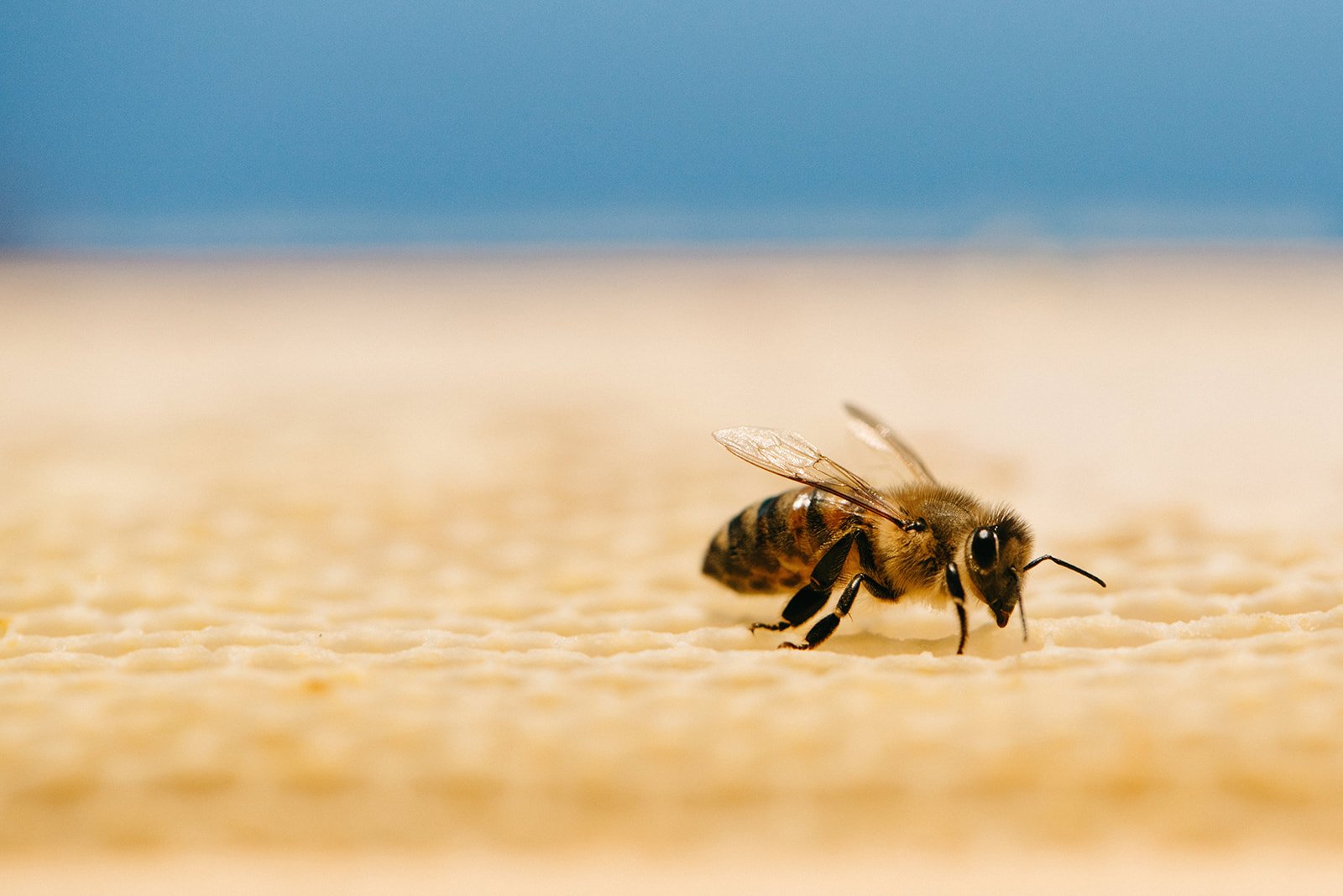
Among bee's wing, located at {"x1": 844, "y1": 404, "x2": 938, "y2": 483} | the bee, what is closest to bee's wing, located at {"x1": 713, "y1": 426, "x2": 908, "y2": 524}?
the bee

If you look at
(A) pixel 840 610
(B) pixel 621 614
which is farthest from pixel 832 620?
(B) pixel 621 614

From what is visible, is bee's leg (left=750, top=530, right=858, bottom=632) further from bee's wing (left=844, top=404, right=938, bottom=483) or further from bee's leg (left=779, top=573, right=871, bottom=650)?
bee's wing (left=844, top=404, right=938, bottom=483)

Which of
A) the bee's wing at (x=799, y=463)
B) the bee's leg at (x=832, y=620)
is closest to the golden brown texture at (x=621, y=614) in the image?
the bee's leg at (x=832, y=620)

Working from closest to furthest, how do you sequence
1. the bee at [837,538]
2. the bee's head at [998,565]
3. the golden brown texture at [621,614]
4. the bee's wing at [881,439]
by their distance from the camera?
1. the golden brown texture at [621,614]
2. the bee's head at [998,565]
3. the bee at [837,538]
4. the bee's wing at [881,439]

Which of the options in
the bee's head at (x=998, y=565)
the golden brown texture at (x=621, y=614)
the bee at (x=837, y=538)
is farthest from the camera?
the bee at (x=837, y=538)

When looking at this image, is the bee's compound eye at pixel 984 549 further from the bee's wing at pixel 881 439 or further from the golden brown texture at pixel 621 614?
the bee's wing at pixel 881 439

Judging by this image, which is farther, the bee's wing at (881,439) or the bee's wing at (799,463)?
the bee's wing at (881,439)

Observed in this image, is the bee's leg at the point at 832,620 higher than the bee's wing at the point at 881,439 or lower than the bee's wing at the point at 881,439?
lower
